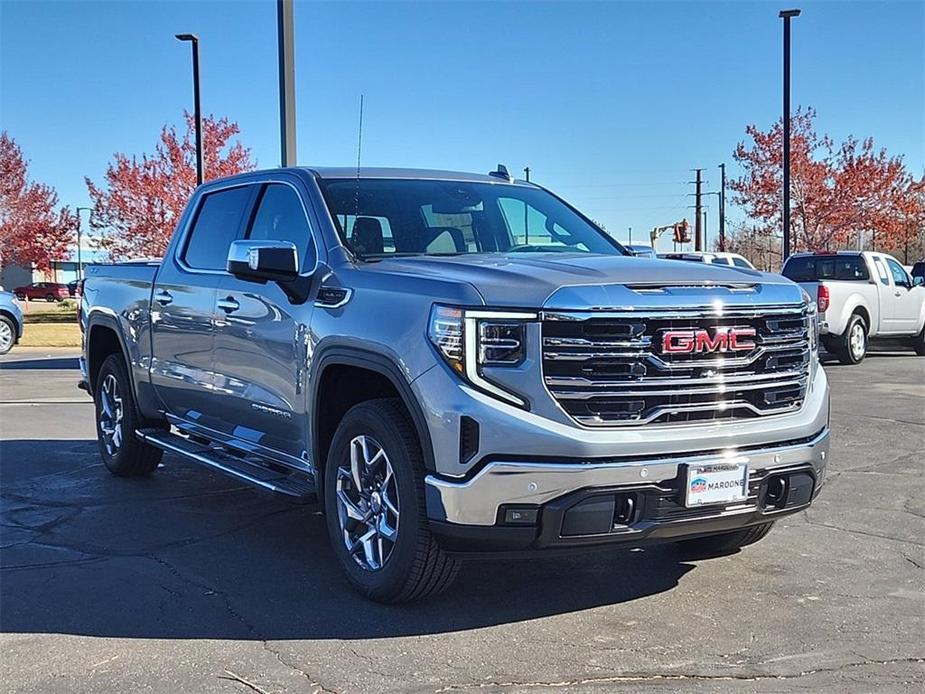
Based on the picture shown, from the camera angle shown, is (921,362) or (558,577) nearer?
(558,577)

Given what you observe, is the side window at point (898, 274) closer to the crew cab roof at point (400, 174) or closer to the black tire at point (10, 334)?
the crew cab roof at point (400, 174)

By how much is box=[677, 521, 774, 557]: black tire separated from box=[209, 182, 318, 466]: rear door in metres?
2.06

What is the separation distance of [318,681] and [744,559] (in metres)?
2.52

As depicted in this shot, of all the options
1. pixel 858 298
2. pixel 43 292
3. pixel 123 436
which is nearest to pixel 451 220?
pixel 123 436

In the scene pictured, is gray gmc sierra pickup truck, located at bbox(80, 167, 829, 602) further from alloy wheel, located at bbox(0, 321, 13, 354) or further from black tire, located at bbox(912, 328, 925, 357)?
alloy wheel, located at bbox(0, 321, 13, 354)

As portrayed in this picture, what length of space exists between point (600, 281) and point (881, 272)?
14659mm

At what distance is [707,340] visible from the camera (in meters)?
4.12

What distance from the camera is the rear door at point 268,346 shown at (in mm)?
5035

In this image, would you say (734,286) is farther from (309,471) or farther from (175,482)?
(175,482)

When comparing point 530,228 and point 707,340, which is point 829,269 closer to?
point 530,228

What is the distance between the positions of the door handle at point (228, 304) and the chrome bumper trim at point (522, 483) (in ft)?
6.85

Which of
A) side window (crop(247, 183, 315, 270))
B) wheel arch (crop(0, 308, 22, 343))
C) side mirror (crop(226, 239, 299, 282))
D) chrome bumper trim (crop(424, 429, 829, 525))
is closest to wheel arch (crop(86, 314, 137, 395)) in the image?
side window (crop(247, 183, 315, 270))

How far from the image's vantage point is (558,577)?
4.85 meters

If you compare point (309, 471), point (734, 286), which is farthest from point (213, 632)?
point (734, 286)
